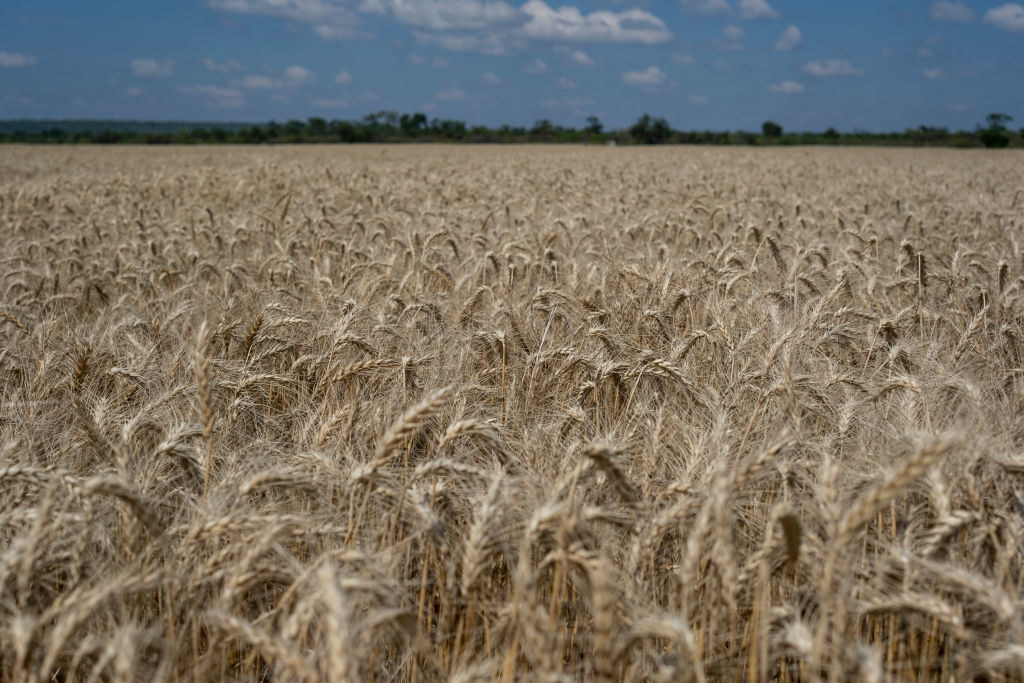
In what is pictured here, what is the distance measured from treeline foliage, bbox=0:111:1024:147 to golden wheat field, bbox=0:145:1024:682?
6666 cm

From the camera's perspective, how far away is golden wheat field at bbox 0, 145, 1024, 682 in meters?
1.36

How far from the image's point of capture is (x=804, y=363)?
3.01m

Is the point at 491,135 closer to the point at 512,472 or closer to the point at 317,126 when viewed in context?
the point at 317,126

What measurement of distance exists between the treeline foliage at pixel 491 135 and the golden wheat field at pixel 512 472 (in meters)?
66.7

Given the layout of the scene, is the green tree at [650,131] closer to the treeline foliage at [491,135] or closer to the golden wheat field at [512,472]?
the treeline foliage at [491,135]

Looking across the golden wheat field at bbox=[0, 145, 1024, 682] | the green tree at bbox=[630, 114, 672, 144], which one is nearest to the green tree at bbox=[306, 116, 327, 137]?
the green tree at bbox=[630, 114, 672, 144]

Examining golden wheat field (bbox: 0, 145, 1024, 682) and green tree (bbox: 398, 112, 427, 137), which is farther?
green tree (bbox: 398, 112, 427, 137)

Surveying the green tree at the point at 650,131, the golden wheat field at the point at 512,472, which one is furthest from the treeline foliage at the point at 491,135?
the golden wheat field at the point at 512,472

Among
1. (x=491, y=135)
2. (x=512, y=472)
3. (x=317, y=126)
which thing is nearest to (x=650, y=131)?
(x=491, y=135)

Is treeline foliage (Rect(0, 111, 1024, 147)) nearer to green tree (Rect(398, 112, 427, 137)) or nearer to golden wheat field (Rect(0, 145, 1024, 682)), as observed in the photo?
green tree (Rect(398, 112, 427, 137))

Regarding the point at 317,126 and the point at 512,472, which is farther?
the point at 317,126

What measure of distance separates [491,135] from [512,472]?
84.8 metres

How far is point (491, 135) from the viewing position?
3270 inches

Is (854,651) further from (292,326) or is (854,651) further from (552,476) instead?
(292,326)
